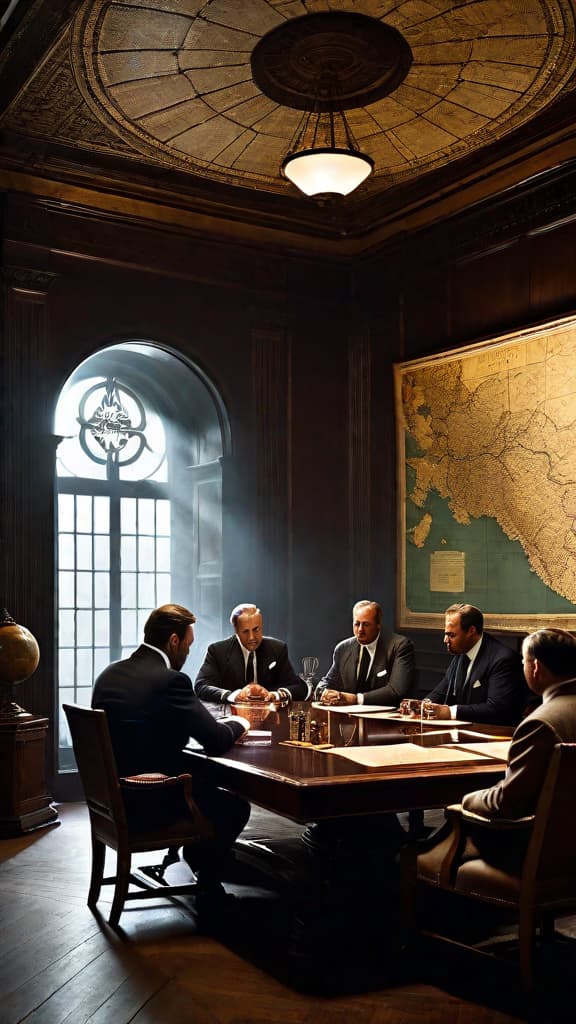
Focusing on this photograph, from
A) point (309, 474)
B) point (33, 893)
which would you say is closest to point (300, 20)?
point (309, 474)

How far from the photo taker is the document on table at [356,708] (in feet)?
19.1

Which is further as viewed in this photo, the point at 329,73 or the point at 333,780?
the point at 329,73

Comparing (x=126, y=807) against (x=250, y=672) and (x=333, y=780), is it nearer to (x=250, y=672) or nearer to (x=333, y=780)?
(x=333, y=780)

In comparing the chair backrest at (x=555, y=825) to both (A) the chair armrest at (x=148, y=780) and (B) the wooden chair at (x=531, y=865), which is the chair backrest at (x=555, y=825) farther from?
(A) the chair armrest at (x=148, y=780)

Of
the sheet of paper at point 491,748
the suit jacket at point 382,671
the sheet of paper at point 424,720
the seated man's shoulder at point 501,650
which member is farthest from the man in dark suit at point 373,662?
the sheet of paper at point 491,748

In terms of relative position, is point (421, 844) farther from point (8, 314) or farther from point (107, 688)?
point (8, 314)

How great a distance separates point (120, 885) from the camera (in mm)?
4746

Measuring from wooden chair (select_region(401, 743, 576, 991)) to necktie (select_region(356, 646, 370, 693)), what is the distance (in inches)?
107

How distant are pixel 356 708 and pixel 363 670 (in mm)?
835

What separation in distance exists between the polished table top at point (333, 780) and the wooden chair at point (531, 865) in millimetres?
165

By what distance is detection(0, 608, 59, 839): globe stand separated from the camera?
6770mm

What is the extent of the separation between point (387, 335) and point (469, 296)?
99cm

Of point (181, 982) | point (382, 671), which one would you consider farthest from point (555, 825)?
point (382, 671)

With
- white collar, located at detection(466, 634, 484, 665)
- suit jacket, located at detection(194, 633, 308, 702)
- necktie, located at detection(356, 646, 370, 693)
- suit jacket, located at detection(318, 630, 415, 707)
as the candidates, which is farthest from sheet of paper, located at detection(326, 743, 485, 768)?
suit jacket, located at detection(194, 633, 308, 702)
